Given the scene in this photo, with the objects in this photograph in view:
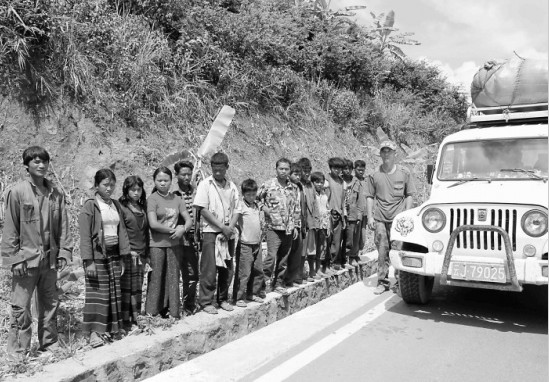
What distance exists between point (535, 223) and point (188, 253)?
11.0 ft

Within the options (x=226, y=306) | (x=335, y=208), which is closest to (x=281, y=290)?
(x=226, y=306)

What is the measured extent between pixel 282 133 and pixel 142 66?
3919 mm

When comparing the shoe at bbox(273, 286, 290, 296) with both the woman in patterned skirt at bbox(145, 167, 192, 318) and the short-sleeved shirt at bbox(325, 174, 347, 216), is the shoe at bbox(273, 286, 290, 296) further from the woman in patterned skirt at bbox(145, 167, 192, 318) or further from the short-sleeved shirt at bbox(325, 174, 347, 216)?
the short-sleeved shirt at bbox(325, 174, 347, 216)

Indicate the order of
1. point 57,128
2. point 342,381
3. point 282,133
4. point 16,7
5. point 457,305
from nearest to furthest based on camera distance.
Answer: point 342,381 → point 457,305 → point 16,7 → point 57,128 → point 282,133

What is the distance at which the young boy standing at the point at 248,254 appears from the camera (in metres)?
4.96

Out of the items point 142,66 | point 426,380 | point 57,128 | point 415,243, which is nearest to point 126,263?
point 426,380

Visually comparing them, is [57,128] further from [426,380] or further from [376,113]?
[376,113]

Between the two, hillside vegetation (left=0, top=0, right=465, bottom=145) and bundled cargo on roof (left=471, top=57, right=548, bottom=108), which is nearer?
bundled cargo on roof (left=471, top=57, right=548, bottom=108)

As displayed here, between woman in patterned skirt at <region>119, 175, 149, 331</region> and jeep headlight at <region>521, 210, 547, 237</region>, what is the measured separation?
356 centimetres

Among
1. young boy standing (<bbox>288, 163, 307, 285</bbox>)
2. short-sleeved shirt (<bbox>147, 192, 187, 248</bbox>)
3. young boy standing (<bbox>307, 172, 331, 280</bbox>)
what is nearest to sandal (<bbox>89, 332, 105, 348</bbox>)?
short-sleeved shirt (<bbox>147, 192, 187, 248</bbox>)

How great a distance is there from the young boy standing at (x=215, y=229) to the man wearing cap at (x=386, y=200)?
227 centimetres

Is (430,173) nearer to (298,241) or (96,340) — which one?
(298,241)

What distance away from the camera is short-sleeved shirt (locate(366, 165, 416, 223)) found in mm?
6254

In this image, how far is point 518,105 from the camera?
6.36m
